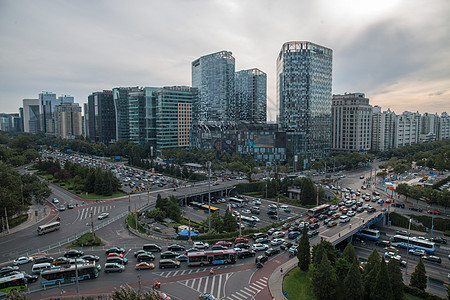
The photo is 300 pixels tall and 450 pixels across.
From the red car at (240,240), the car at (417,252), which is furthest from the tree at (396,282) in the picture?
the red car at (240,240)

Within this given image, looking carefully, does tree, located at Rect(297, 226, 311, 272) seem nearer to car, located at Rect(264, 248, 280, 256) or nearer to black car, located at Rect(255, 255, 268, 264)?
black car, located at Rect(255, 255, 268, 264)

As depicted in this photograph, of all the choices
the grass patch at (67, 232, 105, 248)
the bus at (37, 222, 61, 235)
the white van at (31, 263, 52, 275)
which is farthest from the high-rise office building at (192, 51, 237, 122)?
the white van at (31, 263, 52, 275)

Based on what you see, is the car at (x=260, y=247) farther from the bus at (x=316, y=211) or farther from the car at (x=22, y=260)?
the car at (x=22, y=260)

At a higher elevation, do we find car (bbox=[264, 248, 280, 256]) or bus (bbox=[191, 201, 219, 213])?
car (bbox=[264, 248, 280, 256])

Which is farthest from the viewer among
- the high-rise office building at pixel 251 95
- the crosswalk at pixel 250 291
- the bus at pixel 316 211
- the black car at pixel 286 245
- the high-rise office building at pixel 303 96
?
the high-rise office building at pixel 251 95

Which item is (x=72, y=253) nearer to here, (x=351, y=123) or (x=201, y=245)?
(x=201, y=245)

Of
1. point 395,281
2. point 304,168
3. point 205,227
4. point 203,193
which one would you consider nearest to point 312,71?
point 304,168
